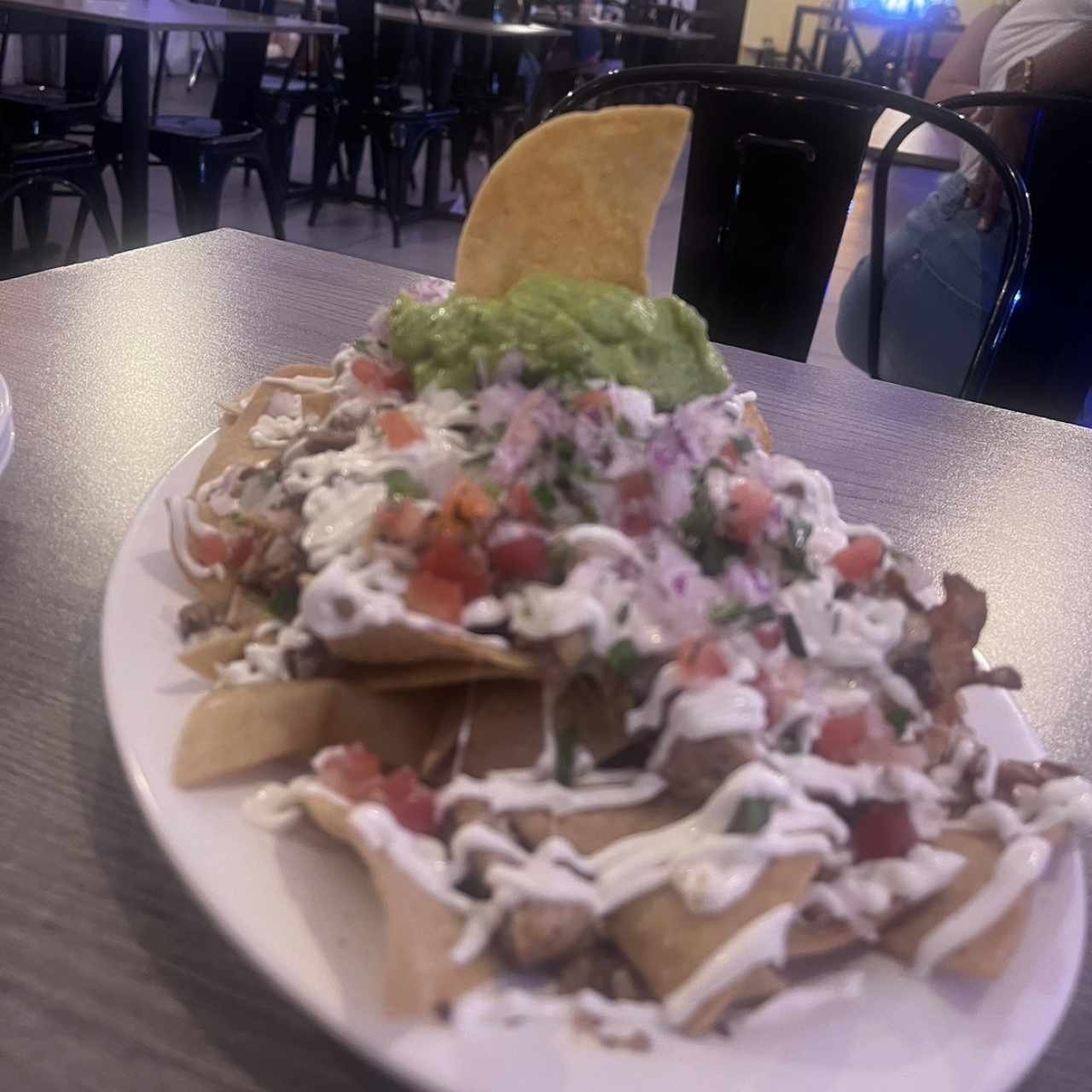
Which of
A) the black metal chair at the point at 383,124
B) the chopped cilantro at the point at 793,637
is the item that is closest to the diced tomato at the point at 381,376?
the chopped cilantro at the point at 793,637

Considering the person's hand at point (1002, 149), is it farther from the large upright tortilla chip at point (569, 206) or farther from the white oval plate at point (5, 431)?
the white oval plate at point (5, 431)

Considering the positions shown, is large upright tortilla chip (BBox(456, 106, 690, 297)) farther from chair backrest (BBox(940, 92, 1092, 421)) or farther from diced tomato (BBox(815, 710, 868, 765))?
chair backrest (BBox(940, 92, 1092, 421))

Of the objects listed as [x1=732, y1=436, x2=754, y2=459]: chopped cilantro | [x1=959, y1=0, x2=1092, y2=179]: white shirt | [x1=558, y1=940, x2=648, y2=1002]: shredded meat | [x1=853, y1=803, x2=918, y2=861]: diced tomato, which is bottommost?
[x1=558, y1=940, x2=648, y2=1002]: shredded meat

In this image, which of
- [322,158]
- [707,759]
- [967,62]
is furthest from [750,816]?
[322,158]

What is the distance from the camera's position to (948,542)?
1.32 metres

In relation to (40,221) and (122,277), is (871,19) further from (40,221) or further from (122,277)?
(122,277)

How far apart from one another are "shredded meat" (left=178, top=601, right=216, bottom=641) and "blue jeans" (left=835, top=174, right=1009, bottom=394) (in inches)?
82.8

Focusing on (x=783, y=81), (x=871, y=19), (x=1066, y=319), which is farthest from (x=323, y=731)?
(x=871, y=19)

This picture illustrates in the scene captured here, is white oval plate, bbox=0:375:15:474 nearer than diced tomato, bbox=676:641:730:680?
No

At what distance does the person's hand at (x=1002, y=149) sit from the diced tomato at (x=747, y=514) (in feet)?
5.89

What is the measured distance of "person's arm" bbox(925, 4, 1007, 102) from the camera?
3.41 metres

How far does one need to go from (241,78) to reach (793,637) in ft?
16.2

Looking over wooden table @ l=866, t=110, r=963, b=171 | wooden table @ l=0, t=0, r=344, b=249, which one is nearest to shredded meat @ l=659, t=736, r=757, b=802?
wooden table @ l=866, t=110, r=963, b=171

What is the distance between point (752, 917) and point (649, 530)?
0.99 feet
